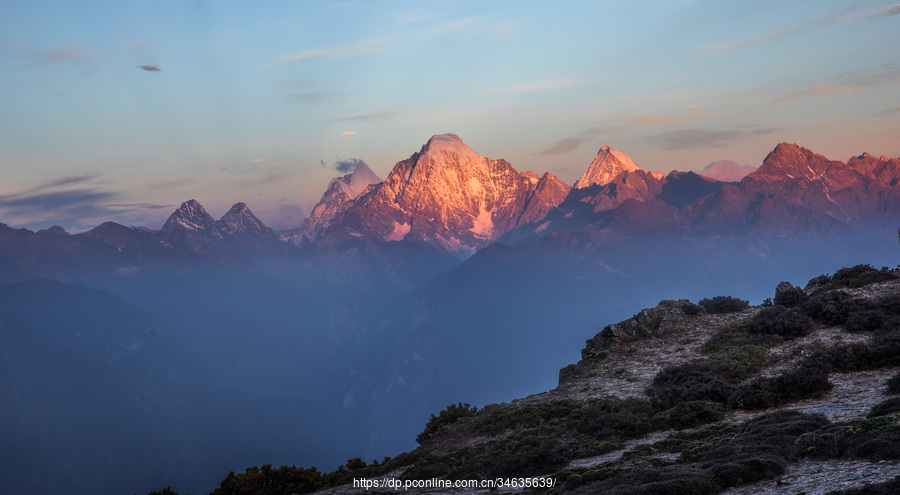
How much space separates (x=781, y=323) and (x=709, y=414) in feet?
52.3

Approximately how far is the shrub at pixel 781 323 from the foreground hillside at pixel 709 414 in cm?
10

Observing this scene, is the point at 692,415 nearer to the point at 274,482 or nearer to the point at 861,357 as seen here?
the point at 861,357

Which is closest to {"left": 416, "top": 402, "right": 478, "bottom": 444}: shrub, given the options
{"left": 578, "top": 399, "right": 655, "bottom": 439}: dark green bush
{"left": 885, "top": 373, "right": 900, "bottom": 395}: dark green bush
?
{"left": 578, "top": 399, "right": 655, "bottom": 439}: dark green bush

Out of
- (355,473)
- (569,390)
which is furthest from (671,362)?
(355,473)

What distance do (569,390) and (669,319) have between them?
1328cm

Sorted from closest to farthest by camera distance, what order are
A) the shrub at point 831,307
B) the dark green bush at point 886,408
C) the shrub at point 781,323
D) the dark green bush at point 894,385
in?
the dark green bush at point 886,408 < the dark green bush at point 894,385 < the shrub at point 781,323 < the shrub at point 831,307

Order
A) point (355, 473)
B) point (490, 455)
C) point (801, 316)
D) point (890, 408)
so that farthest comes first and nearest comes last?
1. point (801, 316)
2. point (355, 473)
3. point (490, 455)
4. point (890, 408)

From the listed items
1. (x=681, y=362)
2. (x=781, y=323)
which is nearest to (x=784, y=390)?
(x=681, y=362)

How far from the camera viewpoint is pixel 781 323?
1731 inches

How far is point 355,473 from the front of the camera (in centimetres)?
4044

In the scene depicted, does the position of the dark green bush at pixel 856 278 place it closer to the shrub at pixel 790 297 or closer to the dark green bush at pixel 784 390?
the shrub at pixel 790 297

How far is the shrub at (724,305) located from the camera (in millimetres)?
54719

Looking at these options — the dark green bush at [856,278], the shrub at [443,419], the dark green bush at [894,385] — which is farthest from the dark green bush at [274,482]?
the dark green bush at [856,278]

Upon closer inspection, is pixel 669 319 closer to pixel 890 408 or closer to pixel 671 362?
pixel 671 362
